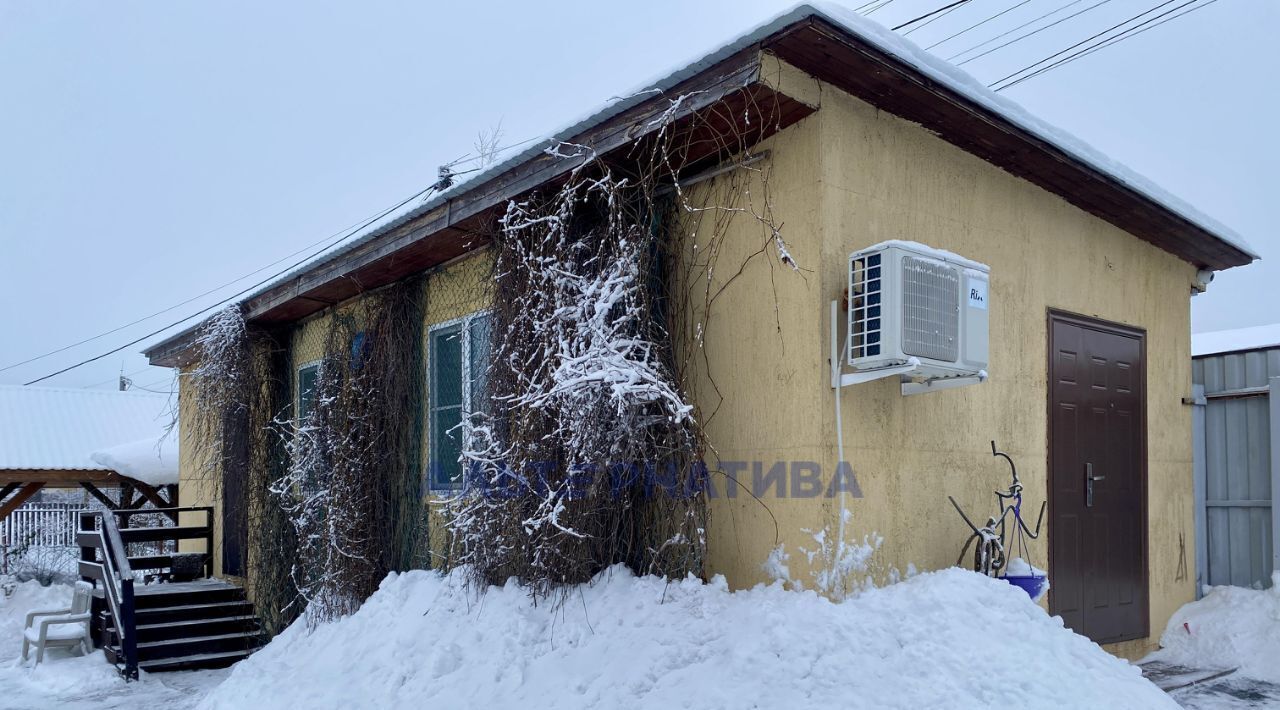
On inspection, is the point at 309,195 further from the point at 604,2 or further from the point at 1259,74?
the point at 1259,74

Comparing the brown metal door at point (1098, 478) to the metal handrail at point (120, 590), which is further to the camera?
the metal handrail at point (120, 590)

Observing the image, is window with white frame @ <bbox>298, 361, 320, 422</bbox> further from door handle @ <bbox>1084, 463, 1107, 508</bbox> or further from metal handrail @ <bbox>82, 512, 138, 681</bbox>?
door handle @ <bbox>1084, 463, 1107, 508</bbox>

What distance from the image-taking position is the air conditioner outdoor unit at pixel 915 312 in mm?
4457

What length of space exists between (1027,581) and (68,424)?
19.9 metres

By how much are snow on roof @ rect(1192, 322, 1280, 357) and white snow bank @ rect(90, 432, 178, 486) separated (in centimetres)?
1431

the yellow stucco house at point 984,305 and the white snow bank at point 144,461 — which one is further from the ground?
the yellow stucco house at point 984,305

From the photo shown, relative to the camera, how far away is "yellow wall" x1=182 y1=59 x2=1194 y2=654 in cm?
474

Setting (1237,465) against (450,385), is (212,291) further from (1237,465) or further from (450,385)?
(1237,465)

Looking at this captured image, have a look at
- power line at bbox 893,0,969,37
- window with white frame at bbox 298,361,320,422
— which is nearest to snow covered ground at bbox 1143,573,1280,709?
power line at bbox 893,0,969,37

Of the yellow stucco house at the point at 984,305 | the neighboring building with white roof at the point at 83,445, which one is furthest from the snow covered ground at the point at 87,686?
the neighboring building with white roof at the point at 83,445

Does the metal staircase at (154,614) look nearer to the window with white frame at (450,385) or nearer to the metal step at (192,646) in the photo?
the metal step at (192,646)

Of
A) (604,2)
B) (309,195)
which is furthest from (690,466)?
(309,195)

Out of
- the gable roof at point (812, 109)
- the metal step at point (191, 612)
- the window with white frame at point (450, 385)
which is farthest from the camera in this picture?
the metal step at point (191, 612)

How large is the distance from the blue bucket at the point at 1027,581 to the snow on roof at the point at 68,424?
14.2 m
